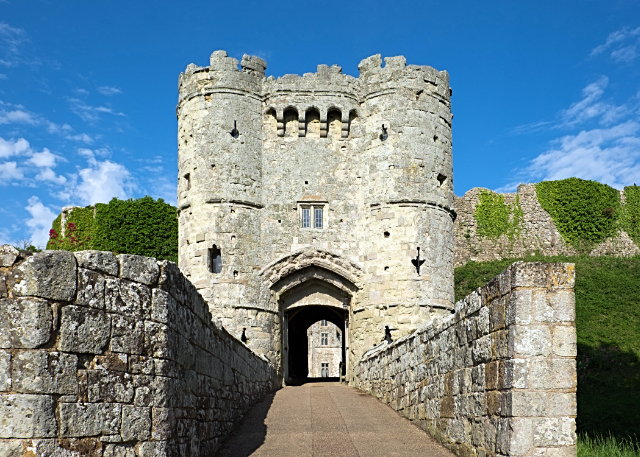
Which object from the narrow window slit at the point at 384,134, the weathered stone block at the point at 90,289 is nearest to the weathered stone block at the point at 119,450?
the weathered stone block at the point at 90,289

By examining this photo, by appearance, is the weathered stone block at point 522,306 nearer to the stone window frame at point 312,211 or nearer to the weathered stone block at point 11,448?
the weathered stone block at point 11,448

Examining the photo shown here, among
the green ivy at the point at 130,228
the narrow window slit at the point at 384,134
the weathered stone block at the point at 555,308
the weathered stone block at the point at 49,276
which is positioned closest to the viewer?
the weathered stone block at the point at 49,276

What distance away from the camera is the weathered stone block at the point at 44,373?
14.5ft

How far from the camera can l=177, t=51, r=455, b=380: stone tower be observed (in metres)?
18.2

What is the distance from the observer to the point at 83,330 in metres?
4.78

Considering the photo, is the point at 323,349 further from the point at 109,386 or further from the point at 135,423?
the point at 109,386

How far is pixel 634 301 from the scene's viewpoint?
2322 cm

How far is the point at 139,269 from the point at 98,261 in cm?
47

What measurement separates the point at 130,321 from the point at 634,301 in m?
22.0

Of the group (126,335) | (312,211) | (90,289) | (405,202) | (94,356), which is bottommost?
(94,356)

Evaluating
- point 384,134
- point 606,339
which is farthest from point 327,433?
point 606,339

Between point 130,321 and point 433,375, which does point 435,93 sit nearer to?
point 433,375

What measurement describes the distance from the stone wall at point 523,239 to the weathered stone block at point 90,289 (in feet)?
84.4

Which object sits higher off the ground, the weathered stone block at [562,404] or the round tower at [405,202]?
the round tower at [405,202]
